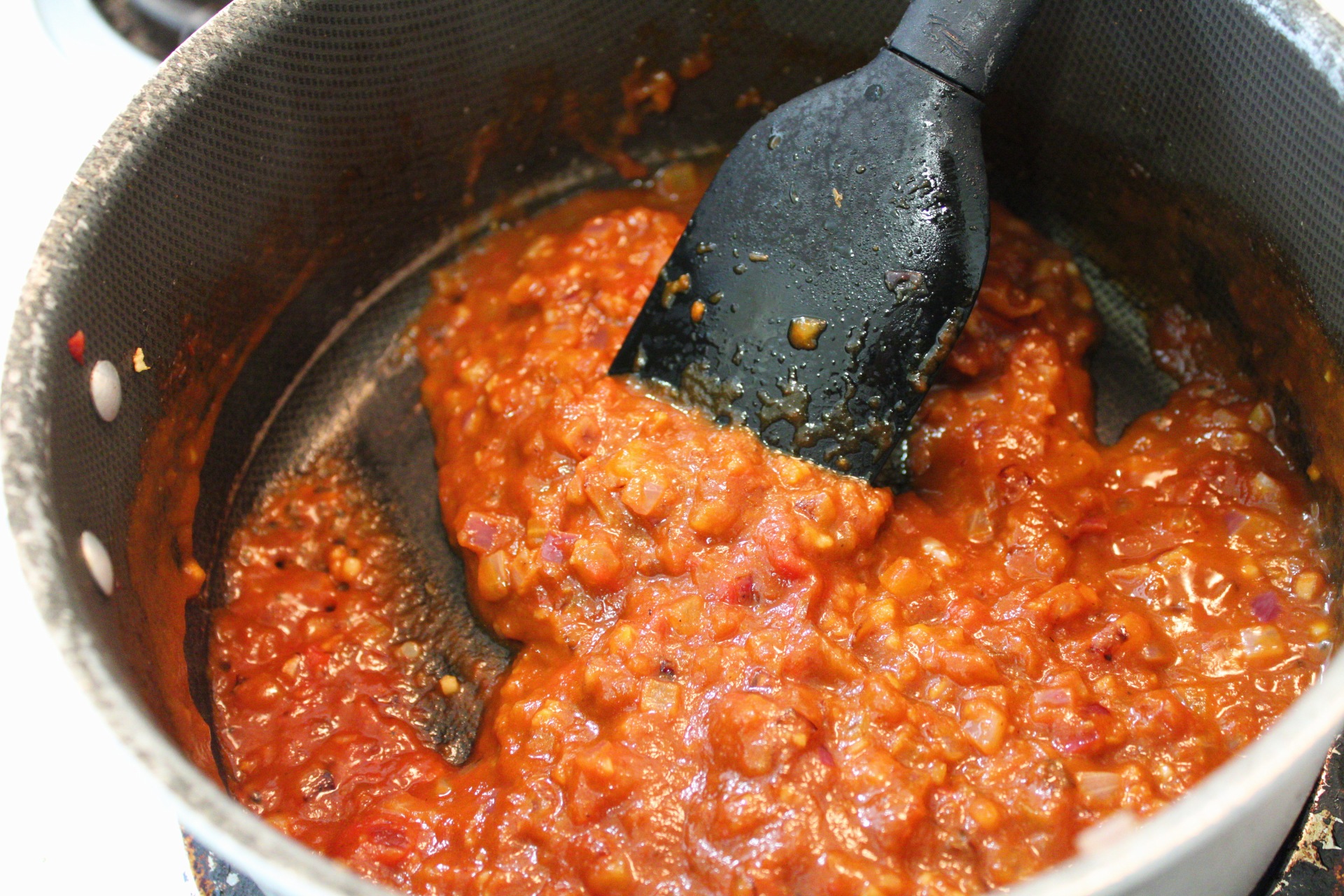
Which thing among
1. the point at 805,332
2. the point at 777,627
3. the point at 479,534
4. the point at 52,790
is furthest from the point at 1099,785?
the point at 52,790

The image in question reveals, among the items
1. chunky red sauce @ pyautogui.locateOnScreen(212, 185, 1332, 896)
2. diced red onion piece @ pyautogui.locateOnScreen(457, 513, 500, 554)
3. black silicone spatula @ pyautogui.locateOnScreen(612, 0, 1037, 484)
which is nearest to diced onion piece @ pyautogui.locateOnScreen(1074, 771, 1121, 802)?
chunky red sauce @ pyautogui.locateOnScreen(212, 185, 1332, 896)

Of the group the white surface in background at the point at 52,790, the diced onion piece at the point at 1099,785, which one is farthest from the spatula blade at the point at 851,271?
the white surface in background at the point at 52,790

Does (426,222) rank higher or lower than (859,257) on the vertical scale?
lower

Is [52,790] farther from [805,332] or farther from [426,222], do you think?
[805,332]

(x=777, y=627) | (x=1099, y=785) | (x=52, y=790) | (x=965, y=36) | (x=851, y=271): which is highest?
(x=965, y=36)

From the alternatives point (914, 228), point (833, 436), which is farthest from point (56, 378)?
point (914, 228)

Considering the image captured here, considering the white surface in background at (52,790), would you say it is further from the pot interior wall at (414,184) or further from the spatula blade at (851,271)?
the spatula blade at (851,271)

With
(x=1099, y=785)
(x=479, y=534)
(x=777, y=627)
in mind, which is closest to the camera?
(x=1099, y=785)
